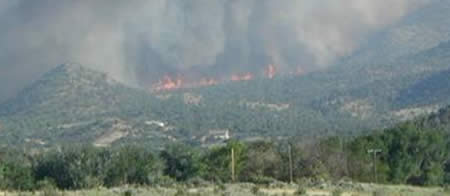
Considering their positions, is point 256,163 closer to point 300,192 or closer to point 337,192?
point 337,192

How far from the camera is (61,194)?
6800 centimetres

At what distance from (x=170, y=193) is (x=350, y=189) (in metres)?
17.8

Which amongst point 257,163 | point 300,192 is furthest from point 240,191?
point 257,163

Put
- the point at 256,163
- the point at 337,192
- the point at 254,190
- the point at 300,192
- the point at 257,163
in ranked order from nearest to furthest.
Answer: the point at 254,190 < the point at 300,192 < the point at 337,192 < the point at 257,163 < the point at 256,163

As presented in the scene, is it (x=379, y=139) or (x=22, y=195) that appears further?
(x=379, y=139)

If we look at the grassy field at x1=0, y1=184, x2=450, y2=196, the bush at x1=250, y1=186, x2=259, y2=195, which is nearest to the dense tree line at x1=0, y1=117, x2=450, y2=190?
the grassy field at x1=0, y1=184, x2=450, y2=196

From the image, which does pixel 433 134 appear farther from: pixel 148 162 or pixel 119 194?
pixel 119 194

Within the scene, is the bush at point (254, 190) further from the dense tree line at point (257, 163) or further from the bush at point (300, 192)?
the dense tree line at point (257, 163)

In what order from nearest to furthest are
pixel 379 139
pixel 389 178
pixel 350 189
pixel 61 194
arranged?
pixel 61 194 → pixel 350 189 → pixel 389 178 → pixel 379 139

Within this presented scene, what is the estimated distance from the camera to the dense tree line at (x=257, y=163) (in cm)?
13550

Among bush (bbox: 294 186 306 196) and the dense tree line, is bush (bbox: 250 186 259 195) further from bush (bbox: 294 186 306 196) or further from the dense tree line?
the dense tree line

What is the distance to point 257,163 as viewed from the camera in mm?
149875

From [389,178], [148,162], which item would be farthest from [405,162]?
[148,162]

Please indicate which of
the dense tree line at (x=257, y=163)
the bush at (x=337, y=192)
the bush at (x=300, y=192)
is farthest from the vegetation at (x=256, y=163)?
the bush at (x=300, y=192)
